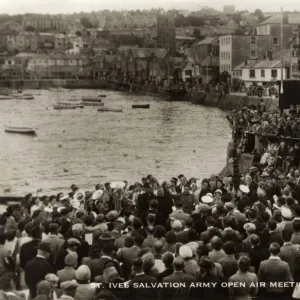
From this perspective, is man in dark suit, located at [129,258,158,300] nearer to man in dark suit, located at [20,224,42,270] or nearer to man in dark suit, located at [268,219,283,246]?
man in dark suit, located at [20,224,42,270]

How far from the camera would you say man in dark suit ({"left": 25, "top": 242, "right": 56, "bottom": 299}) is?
6.67 metres

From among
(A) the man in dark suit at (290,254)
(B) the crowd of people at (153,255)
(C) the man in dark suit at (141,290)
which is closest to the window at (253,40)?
(B) the crowd of people at (153,255)

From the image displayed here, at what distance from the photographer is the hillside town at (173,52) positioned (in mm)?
77688

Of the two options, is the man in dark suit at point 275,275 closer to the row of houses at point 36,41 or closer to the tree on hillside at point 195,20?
the row of houses at point 36,41

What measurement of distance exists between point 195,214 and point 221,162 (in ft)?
81.1

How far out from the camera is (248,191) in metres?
11.0

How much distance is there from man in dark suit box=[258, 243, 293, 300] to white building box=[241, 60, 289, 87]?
59858 mm

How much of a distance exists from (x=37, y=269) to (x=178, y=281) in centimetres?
161

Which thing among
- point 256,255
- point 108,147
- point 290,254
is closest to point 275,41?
point 108,147

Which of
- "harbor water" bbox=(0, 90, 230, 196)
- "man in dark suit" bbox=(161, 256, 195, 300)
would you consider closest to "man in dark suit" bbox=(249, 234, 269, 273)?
"man in dark suit" bbox=(161, 256, 195, 300)

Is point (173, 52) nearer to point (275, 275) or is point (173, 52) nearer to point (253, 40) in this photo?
point (253, 40)

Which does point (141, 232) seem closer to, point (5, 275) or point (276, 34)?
point (5, 275)

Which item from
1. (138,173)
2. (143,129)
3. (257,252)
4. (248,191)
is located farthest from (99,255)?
(143,129)

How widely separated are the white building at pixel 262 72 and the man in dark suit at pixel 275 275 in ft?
196
